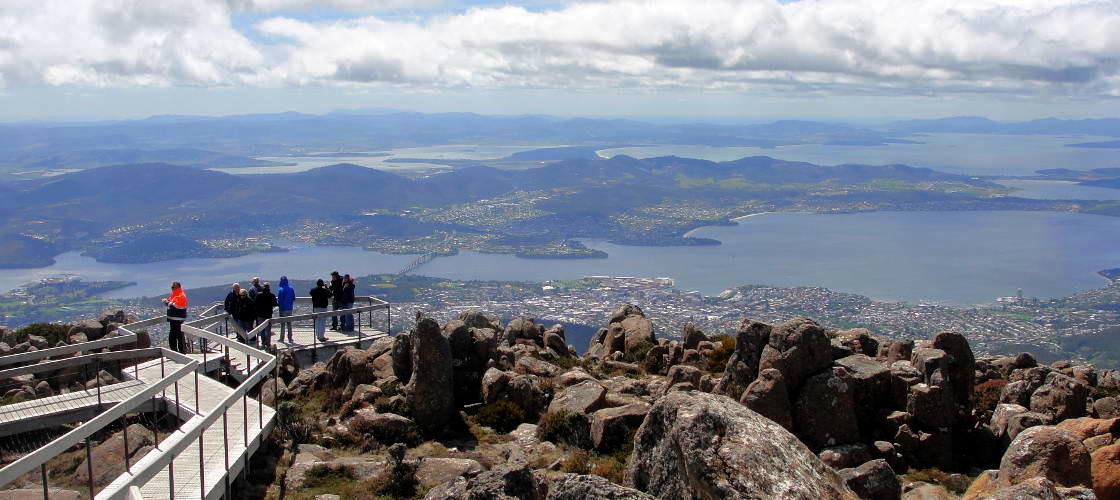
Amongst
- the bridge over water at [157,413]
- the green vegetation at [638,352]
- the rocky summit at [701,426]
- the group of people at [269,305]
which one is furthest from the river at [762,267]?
the bridge over water at [157,413]

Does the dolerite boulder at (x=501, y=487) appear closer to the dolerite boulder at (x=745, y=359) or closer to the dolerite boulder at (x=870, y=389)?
the dolerite boulder at (x=745, y=359)

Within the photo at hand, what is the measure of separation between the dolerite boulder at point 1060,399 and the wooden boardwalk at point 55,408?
57.2 feet

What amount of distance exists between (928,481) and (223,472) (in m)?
11.3

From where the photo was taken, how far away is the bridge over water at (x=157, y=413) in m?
9.52

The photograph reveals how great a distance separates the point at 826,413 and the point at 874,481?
272cm

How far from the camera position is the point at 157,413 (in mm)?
14859

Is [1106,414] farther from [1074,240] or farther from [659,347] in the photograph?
[1074,240]

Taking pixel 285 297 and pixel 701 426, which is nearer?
pixel 701 426

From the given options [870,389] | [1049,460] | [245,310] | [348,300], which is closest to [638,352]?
[348,300]

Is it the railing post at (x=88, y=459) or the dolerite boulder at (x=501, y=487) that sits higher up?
the dolerite boulder at (x=501, y=487)

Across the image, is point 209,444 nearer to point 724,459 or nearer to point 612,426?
point 612,426

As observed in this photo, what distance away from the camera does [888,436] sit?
1507 centimetres

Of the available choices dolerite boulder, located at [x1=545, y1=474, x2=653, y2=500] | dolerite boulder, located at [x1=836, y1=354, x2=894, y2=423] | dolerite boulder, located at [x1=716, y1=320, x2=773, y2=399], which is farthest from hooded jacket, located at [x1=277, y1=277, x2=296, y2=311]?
dolerite boulder, located at [x1=545, y1=474, x2=653, y2=500]

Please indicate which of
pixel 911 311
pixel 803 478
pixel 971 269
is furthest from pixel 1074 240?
pixel 803 478
